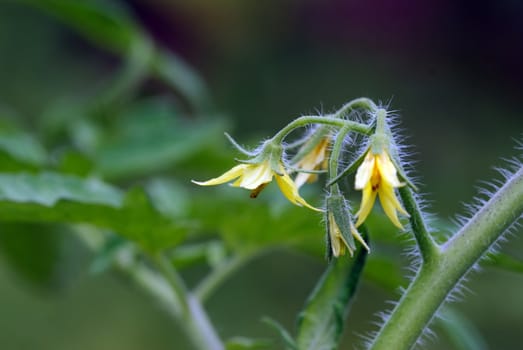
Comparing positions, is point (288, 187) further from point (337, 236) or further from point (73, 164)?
point (73, 164)

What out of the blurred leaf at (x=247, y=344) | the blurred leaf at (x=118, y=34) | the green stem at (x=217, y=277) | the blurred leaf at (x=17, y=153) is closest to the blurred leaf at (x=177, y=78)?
the blurred leaf at (x=118, y=34)

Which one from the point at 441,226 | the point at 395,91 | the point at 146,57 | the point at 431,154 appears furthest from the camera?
the point at 395,91

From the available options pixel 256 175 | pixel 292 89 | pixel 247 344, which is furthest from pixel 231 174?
pixel 292 89

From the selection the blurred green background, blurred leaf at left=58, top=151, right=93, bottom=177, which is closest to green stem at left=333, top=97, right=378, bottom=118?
blurred leaf at left=58, top=151, right=93, bottom=177

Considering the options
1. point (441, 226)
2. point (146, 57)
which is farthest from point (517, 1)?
point (441, 226)

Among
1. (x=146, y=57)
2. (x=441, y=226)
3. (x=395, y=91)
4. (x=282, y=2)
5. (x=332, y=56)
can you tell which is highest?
(x=282, y=2)

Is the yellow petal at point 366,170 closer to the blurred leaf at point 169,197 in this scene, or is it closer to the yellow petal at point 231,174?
the yellow petal at point 231,174

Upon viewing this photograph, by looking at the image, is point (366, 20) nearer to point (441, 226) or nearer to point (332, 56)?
point (332, 56)
